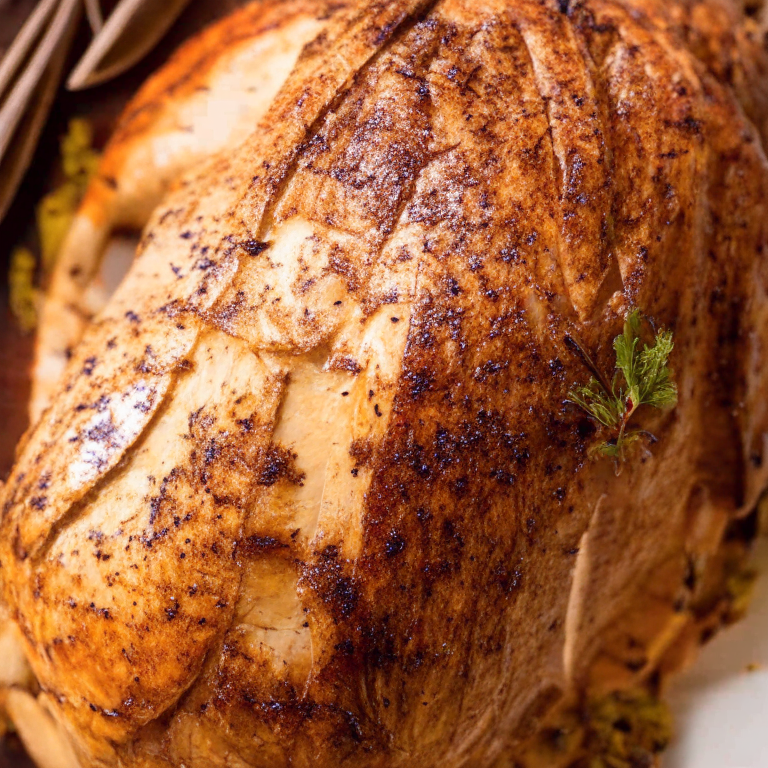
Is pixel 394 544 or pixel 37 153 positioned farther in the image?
pixel 37 153

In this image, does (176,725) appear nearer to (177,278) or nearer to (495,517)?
(495,517)

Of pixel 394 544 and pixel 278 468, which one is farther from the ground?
pixel 278 468

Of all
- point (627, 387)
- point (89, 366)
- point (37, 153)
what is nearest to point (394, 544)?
point (627, 387)

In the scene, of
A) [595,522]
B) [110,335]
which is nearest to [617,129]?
[595,522]

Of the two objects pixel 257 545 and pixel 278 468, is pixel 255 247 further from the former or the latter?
pixel 257 545

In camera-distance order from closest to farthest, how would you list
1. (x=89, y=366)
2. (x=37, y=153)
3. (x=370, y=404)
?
1. (x=370, y=404)
2. (x=89, y=366)
3. (x=37, y=153)

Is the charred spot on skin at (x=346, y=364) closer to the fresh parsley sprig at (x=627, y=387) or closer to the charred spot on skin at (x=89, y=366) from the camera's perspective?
A: the fresh parsley sprig at (x=627, y=387)
